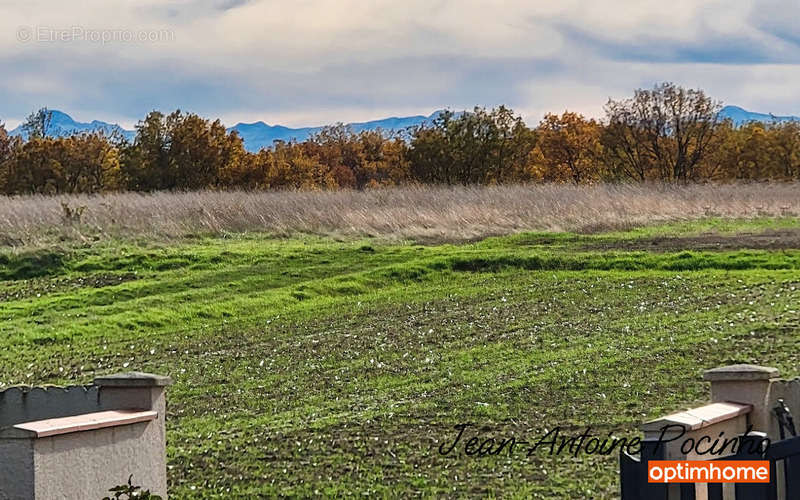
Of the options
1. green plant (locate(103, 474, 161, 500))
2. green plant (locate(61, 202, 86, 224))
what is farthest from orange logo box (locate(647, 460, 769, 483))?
green plant (locate(61, 202, 86, 224))

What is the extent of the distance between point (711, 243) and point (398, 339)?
40.7ft

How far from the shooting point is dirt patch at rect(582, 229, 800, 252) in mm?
23750

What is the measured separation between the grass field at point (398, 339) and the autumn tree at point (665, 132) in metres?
26.1

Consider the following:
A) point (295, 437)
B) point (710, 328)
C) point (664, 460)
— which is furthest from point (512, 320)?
point (664, 460)

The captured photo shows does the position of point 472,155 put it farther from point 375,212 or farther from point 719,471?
point 719,471

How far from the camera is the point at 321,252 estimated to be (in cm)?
2484

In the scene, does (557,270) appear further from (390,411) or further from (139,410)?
(139,410)

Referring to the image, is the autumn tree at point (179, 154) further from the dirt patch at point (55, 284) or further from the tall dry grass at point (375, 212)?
the dirt patch at point (55, 284)

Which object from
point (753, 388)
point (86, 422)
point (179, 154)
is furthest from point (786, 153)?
point (86, 422)

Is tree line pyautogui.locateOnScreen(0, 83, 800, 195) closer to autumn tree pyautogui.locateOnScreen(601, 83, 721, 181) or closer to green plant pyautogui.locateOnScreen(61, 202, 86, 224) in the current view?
autumn tree pyautogui.locateOnScreen(601, 83, 721, 181)

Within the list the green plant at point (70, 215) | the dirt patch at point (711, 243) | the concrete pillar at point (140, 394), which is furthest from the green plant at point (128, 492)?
the green plant at point (70, 215)

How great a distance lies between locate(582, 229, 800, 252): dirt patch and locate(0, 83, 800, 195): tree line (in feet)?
71.0

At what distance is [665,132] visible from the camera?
52.9 meters

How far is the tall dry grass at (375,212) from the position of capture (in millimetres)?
27781
